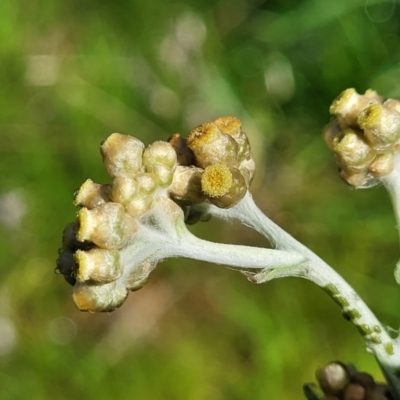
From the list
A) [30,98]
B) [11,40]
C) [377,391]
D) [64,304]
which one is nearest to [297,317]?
[64,304]

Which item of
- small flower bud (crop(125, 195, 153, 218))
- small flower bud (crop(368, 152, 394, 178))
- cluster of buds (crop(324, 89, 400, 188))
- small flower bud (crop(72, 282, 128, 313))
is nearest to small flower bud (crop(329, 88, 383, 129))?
cluster of buds (crop(324, 89, 400, 188))

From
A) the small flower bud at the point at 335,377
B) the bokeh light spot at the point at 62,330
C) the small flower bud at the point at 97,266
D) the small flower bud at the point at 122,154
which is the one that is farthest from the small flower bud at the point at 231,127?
the bokeh light spot at the point at 62,330

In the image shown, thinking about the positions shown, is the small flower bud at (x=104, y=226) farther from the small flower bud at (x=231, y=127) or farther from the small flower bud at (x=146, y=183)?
the small flower bud at (x=231, y=127)

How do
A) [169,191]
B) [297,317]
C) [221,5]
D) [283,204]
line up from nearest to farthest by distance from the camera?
[169,191] → [297,317] → [283,204] → [221,5]

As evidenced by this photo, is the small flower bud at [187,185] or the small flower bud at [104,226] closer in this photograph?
the small flower bud at [104,226]

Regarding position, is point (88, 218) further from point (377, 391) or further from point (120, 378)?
point (120, 378)

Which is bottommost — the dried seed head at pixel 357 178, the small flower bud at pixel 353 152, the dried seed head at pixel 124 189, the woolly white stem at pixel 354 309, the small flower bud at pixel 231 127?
the woolly white stem at pixel 354 309
